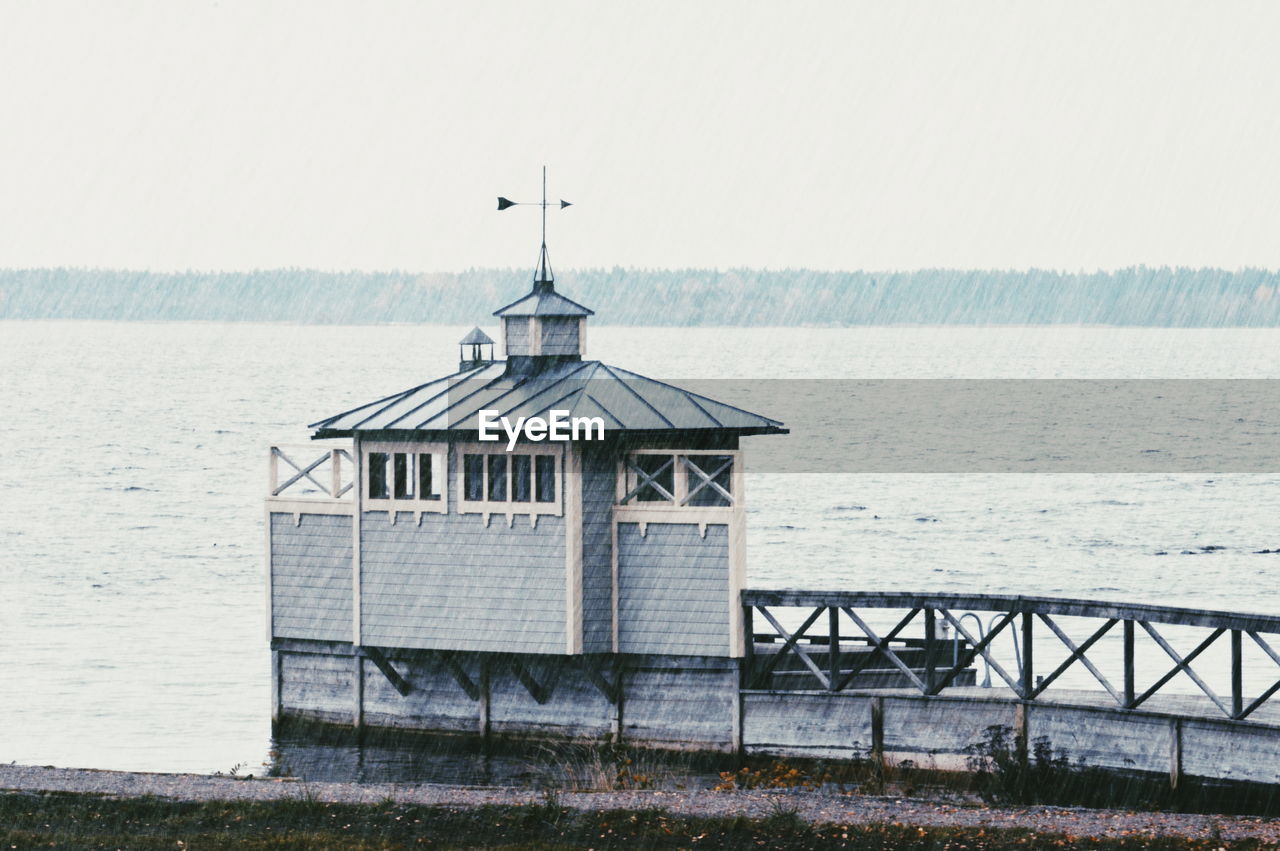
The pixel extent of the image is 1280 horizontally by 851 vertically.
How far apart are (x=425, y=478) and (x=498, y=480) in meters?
1.29

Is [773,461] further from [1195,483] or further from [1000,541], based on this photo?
[1000,541]

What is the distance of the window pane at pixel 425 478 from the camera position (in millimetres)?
28609

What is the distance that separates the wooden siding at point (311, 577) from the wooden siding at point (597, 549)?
3.70 meters

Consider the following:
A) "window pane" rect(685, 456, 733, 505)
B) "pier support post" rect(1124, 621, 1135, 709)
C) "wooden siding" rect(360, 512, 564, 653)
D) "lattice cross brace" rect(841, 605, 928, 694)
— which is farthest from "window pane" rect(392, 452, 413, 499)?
"pier support post" rect(1124, 621, 1135, 709)

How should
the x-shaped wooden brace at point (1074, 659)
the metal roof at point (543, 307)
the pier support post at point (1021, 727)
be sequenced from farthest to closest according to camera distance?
the metal roof at point (543, 307)
the pier support post at point (1021, 727)
the x-shaped wooden brace at point (1074, 659)

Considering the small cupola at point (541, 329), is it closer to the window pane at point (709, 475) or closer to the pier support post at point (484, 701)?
the window pane at point (709, 475)

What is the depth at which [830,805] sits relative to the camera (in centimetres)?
2167

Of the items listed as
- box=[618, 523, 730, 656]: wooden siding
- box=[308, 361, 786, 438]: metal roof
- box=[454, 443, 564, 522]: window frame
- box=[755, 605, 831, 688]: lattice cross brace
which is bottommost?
box=[755, 605, 831, 688]: lattice cross brace

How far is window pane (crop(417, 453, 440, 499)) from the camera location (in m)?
28.6

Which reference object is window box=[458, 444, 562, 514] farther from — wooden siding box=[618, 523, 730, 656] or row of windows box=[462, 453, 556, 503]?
wooden siding box=[618, 523, 730, 656]

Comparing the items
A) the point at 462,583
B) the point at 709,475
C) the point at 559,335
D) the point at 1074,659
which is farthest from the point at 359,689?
the point at 1074,659

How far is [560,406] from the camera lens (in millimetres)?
28188

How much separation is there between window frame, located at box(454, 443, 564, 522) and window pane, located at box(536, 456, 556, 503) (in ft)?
0.25

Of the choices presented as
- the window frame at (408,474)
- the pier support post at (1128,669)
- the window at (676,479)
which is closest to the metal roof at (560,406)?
the window frame at (408,474)
